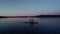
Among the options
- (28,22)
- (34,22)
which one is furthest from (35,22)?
(28,22)

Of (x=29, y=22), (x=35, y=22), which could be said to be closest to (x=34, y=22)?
(x=35, y=22)

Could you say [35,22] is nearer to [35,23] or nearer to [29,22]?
[35,23]

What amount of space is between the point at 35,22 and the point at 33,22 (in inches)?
6.7

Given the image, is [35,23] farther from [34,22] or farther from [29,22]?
[29,22]

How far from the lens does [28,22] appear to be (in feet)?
21.9

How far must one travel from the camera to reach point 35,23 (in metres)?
6.54

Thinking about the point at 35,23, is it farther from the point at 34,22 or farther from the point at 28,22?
the point at 28,22

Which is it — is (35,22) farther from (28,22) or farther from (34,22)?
(28,22)

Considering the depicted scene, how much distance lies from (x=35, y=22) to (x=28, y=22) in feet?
1.83

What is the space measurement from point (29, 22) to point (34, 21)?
44 cm

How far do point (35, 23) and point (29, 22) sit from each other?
0.59 meters

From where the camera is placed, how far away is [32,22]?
21.7 feet

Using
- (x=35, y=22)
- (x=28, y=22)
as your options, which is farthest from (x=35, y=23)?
(x=28, y=22)

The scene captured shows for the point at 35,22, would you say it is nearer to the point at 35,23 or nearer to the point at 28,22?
the point at 35,23
